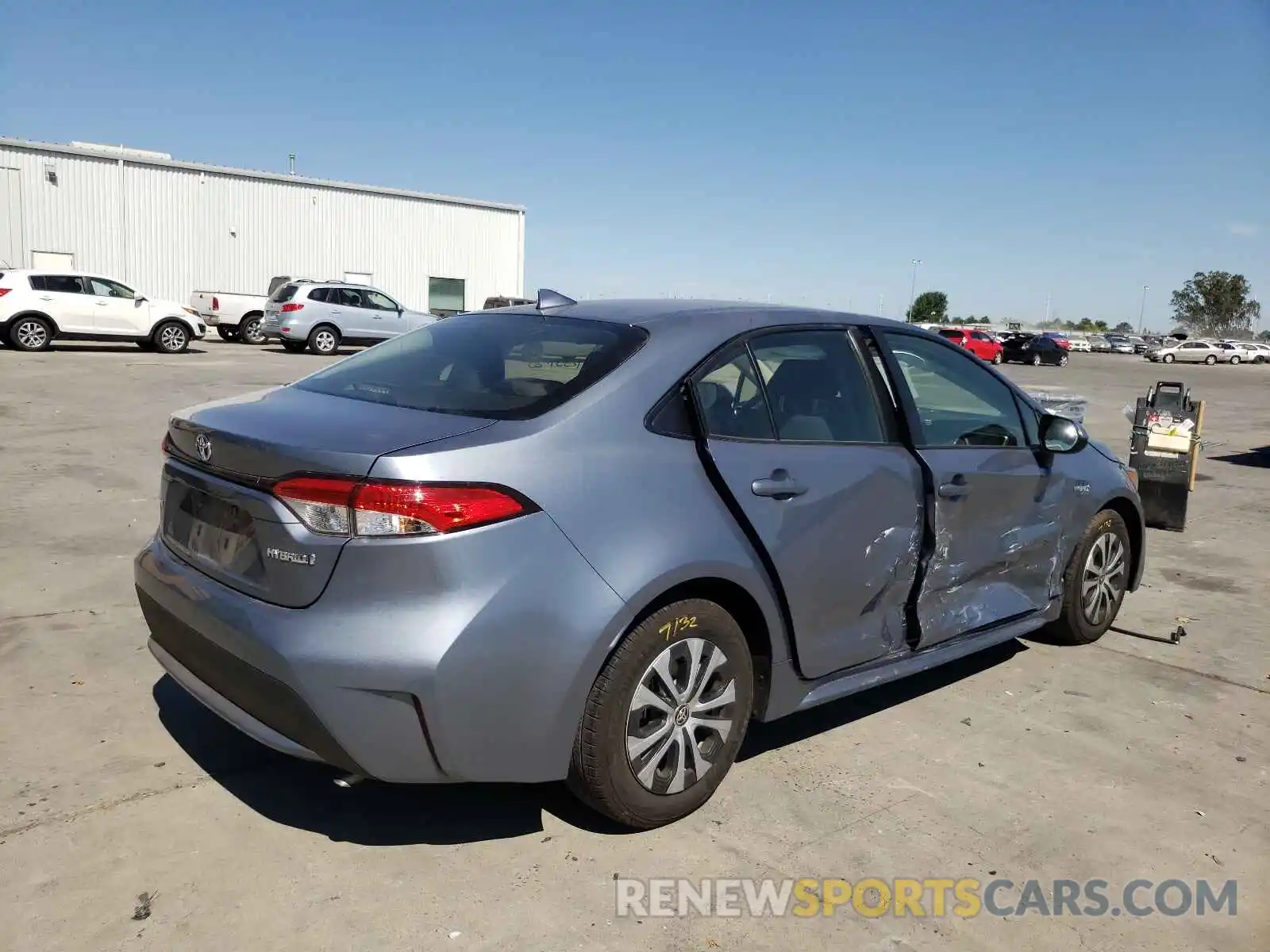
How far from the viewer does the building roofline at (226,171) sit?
28578 millimetres

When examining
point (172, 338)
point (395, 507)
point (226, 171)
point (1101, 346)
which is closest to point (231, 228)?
point (226, 171)

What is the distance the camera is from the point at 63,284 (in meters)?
21.1

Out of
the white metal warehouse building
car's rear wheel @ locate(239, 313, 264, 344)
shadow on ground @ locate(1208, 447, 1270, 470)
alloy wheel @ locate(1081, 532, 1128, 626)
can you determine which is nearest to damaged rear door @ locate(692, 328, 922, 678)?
alloy wheel @ locate(1081, 532, 1128, 626)

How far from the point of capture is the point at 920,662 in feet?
13.0

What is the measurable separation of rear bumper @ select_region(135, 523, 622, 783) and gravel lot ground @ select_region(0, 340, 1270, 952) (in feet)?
1.24

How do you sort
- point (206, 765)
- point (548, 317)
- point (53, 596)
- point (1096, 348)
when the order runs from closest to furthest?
point (206, 765), point (548, 317), point (53, 596), point (1096, 348)

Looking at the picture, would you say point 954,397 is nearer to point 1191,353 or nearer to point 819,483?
point 819,483

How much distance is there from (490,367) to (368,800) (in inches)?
57.1

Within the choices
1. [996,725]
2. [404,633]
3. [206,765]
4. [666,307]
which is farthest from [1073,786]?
[206,765]

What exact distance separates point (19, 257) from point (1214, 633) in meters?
31.7

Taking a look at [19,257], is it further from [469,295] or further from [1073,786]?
[1073,786]

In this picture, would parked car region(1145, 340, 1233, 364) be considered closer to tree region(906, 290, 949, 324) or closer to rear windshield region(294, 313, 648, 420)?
tree region(906, 290, 949, 324)

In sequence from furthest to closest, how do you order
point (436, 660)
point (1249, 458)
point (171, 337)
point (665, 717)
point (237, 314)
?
point (237, 314) → point (171, 337) → point (1249, 458) → point (665, 717) → point (436, 660)

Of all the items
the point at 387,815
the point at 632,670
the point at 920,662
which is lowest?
the point at 387,815
